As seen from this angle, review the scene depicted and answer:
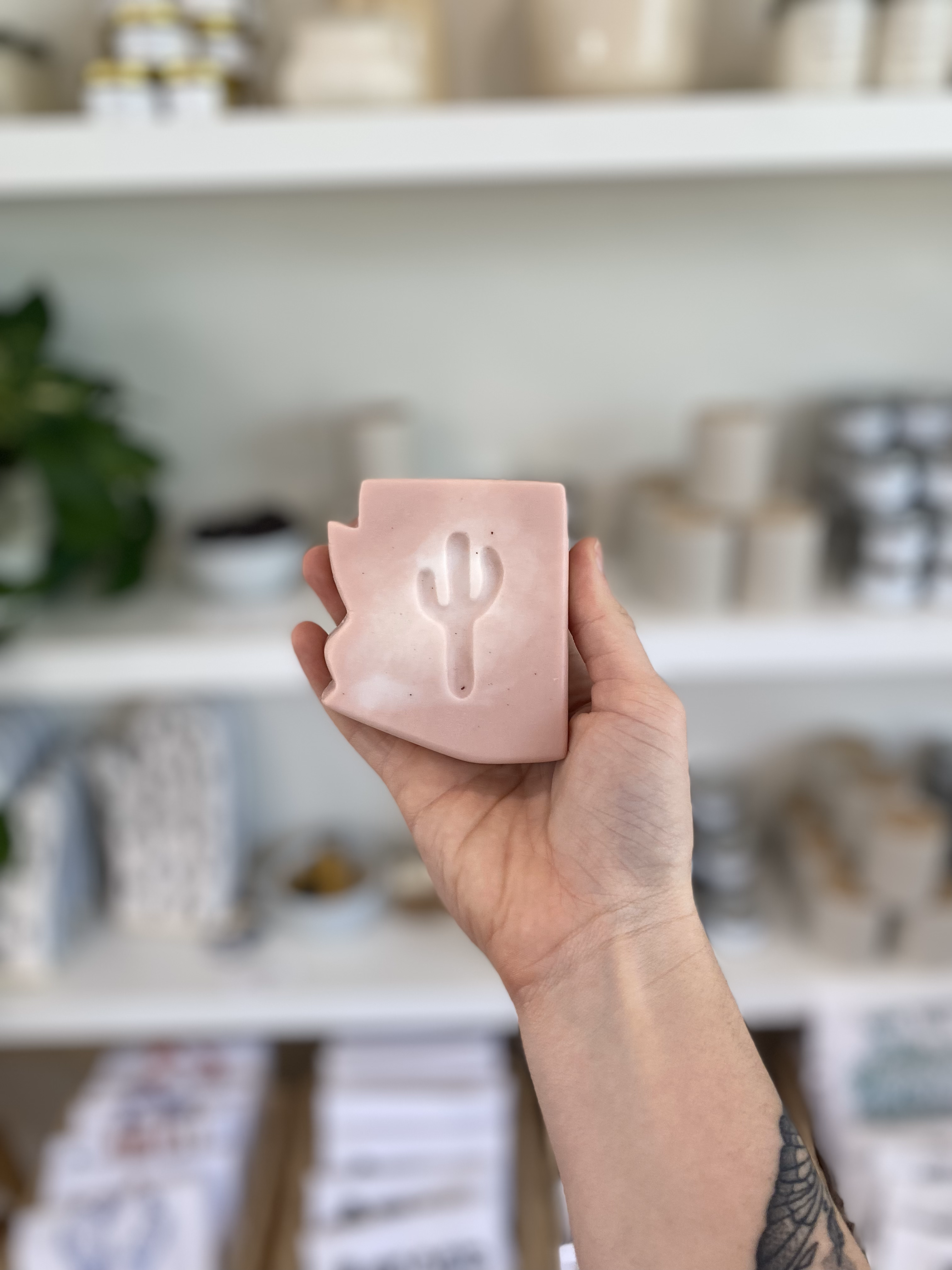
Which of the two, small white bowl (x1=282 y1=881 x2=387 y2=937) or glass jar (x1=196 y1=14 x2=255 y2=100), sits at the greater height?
glass jar (x1=196 y1=14 x2=255 y2=100)

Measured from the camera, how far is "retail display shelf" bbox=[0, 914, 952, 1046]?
43.8 inches

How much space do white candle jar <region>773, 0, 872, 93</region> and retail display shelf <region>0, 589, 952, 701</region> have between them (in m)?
0.49

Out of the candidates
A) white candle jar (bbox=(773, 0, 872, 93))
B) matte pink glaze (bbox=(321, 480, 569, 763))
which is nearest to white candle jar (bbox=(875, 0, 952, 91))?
white candle jar (bbox=(773, 0, 872, 93))

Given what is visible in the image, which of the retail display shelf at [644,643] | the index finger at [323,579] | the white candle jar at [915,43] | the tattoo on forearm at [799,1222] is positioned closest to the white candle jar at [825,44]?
the white candle jar at [915,43]

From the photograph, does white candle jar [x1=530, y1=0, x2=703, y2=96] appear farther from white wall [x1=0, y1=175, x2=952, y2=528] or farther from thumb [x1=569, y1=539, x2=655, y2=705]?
thumb [x1=569, y1=539, x2=655, y2=705]

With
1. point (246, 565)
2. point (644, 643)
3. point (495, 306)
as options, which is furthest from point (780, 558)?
point (246, 565)

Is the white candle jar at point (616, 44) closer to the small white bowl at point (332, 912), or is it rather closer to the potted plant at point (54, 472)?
the potted plant at point (54, 472)

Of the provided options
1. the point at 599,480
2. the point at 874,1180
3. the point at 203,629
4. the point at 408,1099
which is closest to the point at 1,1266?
the point at 408,1099

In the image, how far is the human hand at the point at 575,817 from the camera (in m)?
0.55

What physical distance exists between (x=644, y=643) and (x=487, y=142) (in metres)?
0.48

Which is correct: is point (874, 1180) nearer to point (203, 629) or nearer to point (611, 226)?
point (203, 629)

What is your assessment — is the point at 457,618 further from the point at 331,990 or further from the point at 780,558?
the point at 331,990

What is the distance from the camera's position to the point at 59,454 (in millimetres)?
923

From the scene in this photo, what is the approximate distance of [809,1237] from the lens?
0.50 meters
